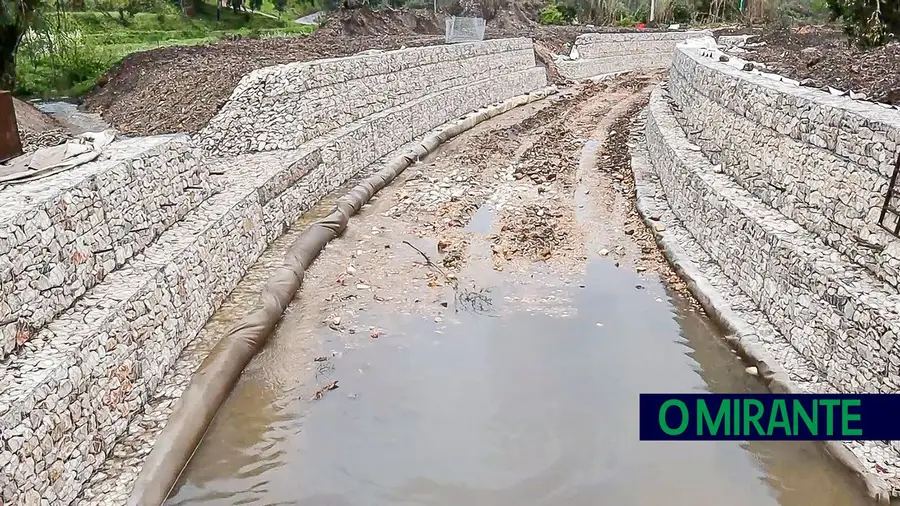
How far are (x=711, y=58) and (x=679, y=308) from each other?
801 centimetres

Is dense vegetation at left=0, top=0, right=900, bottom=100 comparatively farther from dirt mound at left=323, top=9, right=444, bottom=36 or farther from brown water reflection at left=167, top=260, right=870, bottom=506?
brown water reflection at left=167, top=260, right=870, bottom=506

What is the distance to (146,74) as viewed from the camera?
671 inches

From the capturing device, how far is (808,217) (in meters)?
8.19

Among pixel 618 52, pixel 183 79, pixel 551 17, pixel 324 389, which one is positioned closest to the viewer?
pixel 324 389

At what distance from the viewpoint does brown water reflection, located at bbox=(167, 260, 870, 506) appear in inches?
244

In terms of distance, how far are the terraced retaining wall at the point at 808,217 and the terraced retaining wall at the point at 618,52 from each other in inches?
779

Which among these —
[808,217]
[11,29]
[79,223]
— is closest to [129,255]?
[79,223]

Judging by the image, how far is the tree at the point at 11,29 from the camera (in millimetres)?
13664

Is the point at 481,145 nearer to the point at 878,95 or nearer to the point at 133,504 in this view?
the point at 878,95

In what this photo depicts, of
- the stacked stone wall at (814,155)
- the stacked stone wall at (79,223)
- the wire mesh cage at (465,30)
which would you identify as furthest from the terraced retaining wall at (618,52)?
the stacked stone wall at (79,223)

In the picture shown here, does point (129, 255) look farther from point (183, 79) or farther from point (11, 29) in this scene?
point (11, 29)

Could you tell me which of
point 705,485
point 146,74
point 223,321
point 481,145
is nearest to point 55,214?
point 223,321

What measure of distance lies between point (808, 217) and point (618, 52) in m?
27.4

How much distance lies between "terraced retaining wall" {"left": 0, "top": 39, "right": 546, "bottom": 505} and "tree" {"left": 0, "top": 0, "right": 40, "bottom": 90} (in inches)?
177
